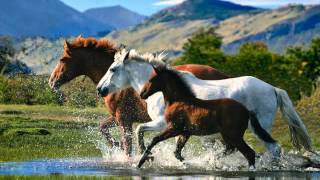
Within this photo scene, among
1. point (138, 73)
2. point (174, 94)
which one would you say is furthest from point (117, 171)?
point (138, 73)

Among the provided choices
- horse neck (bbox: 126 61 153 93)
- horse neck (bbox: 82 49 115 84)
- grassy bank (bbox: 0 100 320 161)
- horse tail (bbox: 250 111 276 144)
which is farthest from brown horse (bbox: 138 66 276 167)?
grassy bank (bbox: 0 100 320 161)

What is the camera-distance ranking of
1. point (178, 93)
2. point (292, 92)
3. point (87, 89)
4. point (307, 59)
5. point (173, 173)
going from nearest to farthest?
point (173, 173) < point (178, 93) < point (87, 89) < point (292, 92) < point (307, 59)

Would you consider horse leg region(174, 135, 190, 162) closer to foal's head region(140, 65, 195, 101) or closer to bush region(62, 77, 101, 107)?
foal's head region(140, 65, 195, 101)

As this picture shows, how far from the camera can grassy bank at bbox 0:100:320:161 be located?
17609 millimetres

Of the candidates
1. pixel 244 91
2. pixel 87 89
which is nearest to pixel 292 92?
pixel 87 89

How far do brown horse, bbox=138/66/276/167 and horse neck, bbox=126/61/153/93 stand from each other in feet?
2.52

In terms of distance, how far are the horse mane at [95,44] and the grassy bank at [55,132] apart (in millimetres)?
2310

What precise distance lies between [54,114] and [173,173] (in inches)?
547

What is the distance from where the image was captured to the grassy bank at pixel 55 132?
693 inches

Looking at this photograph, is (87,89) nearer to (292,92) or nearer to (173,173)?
(173,173)

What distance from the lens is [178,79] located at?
1432cm

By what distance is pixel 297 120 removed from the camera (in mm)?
15297

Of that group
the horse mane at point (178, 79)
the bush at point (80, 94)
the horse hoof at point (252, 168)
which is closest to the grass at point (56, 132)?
the bush at point (80, 94)

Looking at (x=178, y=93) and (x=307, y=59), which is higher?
(x=307, y=59)
